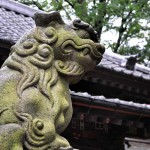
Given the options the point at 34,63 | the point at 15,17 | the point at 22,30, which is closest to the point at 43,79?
the point at 34,63

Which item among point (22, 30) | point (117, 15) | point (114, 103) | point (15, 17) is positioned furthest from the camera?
point (117, 15)

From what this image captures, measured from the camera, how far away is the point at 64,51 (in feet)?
7.61

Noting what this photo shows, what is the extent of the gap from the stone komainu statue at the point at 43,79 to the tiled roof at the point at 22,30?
2.02 m

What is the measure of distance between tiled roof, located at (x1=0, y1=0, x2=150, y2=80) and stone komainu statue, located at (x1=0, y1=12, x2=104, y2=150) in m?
2.02

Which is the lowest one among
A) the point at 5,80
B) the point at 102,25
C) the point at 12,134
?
the point at 102,25

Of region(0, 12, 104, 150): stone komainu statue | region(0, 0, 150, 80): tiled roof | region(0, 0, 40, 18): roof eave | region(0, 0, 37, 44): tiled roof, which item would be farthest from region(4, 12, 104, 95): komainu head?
region(0, 0, 40, 18): roof eave

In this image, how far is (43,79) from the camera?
218cm

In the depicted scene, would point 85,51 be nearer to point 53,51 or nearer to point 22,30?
point 53,51

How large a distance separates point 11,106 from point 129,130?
11.8 ft

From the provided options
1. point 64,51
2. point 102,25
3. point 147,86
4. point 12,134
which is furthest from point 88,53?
point 102,25

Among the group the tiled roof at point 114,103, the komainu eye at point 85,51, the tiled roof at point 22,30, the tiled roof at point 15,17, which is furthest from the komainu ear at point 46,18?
the tiled roof at point 15,17

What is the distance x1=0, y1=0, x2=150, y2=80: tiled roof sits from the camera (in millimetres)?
4895

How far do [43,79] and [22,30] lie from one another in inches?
143

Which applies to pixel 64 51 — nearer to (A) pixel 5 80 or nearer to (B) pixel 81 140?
(A) pixel 5 80
